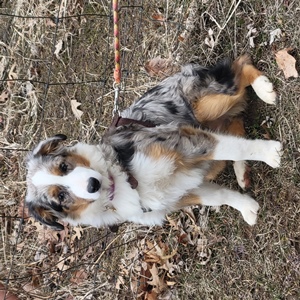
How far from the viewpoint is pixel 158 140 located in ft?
12.9

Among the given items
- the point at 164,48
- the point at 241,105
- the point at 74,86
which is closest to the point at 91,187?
the point at 241,105

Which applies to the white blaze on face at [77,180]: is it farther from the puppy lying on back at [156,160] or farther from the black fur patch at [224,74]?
the black fur patch at [224,74]

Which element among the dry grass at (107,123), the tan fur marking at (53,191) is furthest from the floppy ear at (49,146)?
the dry grass at (107,123)

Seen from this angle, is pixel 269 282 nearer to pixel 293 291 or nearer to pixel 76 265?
pixel 293 291

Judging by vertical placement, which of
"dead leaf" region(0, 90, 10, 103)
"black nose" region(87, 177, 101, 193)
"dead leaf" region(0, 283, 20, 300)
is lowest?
"dead leaf" region(0, 283, 20, 300)

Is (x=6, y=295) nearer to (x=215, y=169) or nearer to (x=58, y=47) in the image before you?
(x=215, y=169)

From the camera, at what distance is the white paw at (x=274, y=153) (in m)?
4.04

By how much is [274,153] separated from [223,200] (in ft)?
2.31

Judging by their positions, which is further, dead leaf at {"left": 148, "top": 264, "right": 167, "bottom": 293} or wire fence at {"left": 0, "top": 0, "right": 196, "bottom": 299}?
wire fence at {"left": 0, "top": 0, "right": 196, "bottom": 299}

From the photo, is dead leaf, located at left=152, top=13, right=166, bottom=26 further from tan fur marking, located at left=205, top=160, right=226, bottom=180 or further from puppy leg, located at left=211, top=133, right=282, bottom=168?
puppy leg, located at left=211, top=133, right=282, bottom=168

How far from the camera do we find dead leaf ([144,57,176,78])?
223 inches

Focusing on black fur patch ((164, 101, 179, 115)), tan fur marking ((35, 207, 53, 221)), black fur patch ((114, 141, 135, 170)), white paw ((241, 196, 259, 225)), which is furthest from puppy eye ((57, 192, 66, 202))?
white paw ((241, 196, 259, 225))

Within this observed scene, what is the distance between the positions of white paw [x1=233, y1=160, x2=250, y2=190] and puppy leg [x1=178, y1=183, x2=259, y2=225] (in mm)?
178

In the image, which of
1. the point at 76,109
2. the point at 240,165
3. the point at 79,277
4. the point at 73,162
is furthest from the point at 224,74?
the point at 79,277
